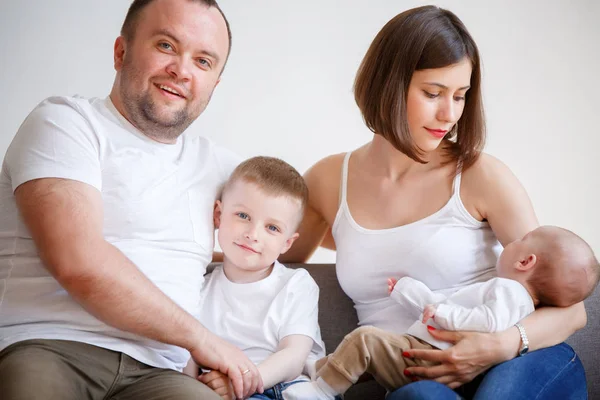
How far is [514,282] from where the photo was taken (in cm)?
180

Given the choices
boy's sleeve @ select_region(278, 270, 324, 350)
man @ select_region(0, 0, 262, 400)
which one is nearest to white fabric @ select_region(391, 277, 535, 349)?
boy's sleeve @ select_region(278, 270, 324, 350)

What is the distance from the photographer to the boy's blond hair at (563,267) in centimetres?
179

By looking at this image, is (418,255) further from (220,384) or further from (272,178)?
(220,384)

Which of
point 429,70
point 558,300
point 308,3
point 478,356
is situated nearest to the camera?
point 478,356

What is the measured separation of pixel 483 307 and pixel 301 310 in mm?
506

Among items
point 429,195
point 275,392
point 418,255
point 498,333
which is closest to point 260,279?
point 275,392

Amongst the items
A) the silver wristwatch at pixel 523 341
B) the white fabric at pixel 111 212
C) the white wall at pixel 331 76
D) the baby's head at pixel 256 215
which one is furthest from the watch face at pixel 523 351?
the white wall at pixel 331 76

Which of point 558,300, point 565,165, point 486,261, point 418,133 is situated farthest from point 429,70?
point 565,165

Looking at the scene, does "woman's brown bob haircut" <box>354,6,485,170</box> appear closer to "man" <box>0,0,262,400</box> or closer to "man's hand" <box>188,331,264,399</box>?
"man" <box>0,0,262,400</box>

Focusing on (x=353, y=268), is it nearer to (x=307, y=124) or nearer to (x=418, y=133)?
(x=418, y=133)

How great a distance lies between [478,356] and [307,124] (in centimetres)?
209

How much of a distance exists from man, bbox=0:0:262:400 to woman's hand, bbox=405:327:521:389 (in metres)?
0.44

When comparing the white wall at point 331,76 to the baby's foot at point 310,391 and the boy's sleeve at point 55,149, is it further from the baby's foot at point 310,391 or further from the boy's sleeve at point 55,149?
the baby's foot at point 310,391

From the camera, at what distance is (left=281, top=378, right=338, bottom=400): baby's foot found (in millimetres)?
1720
